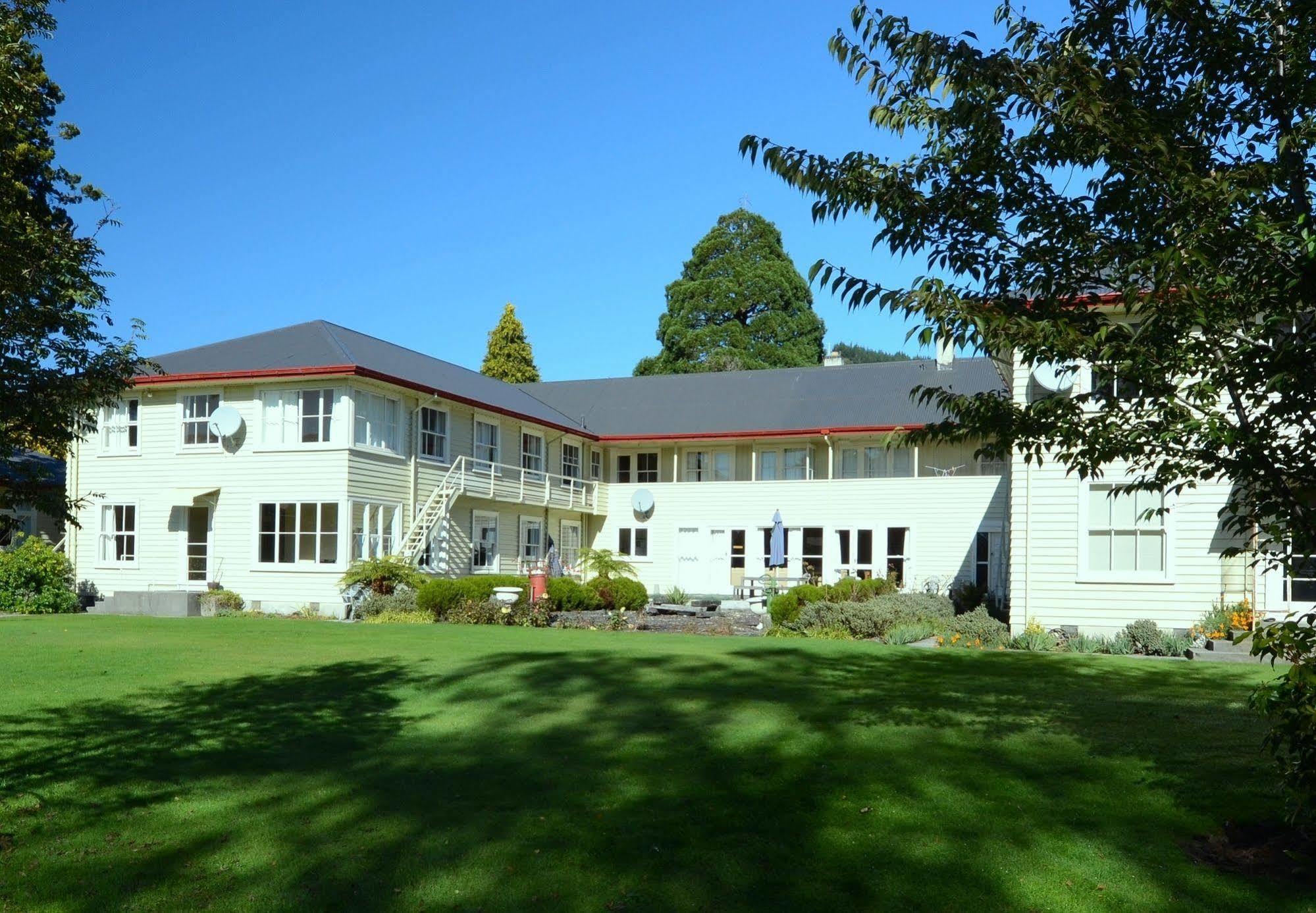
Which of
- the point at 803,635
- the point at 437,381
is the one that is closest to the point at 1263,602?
the point at 803,635

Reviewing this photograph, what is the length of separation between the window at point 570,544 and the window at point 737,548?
5.11m

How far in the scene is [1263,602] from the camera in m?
19.6

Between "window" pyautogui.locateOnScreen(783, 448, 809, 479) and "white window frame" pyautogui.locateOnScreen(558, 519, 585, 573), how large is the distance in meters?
7.26

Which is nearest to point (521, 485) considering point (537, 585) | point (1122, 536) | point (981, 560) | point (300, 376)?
point (300, 376)

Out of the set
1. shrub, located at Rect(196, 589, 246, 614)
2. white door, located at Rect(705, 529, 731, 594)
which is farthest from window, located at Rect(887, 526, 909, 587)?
shrub, located at Rect(196, 589, 246, 614)

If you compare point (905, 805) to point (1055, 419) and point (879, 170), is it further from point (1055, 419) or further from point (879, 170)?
point (879, 170)

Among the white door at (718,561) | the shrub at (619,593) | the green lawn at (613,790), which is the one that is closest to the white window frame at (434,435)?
the shrub at (619,593)

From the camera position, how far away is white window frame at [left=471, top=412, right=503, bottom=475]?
108ft

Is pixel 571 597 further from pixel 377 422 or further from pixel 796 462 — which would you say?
pixel 796 462

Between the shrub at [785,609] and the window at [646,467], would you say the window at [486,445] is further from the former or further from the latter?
the shrub at [785,609]

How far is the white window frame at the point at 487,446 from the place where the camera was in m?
32.8

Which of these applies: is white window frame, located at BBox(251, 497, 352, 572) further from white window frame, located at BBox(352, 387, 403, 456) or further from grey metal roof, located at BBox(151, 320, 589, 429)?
grey metal roof, located at BBox(151, 320, 589, 429)

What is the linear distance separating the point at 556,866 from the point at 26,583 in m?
25.1

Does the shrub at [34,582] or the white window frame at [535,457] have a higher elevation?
the white window frame at [535,457]
